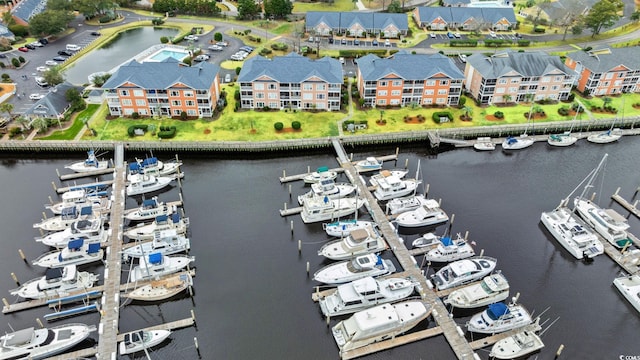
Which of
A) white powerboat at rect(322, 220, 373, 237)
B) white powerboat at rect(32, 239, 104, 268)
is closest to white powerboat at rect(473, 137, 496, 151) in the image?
white powerboat at rect(322, 220, 373, 237)

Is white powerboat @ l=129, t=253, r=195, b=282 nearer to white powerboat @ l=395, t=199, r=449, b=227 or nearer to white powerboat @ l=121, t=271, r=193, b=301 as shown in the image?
white powerboat @ l=121, t=271, r=193, b=301

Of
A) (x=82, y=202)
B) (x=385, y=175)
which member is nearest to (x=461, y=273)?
(x=385, y=175)

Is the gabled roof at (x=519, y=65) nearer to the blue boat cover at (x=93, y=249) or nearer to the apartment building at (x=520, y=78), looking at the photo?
the apartment building at (x=520, y=78)

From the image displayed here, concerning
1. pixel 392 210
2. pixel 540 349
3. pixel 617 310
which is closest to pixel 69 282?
pixel 392 210

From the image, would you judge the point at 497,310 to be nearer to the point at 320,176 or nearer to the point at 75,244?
the point at 320,176


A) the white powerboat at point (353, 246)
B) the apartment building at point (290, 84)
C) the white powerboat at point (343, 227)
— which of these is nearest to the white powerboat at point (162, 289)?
the white powerboat at point (353, 246)

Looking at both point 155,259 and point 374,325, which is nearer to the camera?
point 374,325
